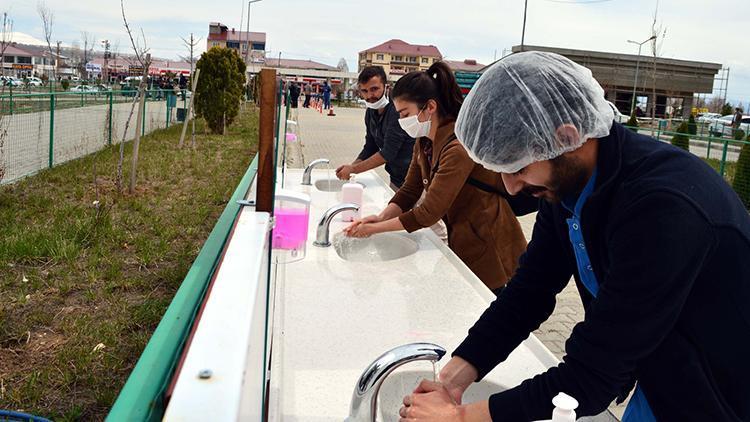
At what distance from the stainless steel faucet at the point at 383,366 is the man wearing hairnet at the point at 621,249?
0.08 meters

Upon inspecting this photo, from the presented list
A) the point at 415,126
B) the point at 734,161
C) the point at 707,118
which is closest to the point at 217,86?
the point at 734,161

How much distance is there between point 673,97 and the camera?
43344 mm

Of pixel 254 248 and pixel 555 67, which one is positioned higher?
pixel 555 67

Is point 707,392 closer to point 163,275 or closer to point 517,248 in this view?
point 517,248

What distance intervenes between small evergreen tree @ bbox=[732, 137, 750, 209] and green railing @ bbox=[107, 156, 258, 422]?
11.2 m

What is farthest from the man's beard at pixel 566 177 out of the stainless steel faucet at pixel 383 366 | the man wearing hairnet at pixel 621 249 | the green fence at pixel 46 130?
the green fence at pixel 46 130

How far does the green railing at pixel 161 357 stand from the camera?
0.73 m

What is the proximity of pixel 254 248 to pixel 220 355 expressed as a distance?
0.56 metres

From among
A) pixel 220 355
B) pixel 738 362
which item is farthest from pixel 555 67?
pixel 220 355

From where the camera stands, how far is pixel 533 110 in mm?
1249

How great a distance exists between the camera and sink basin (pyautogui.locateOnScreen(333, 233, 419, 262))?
323 cm

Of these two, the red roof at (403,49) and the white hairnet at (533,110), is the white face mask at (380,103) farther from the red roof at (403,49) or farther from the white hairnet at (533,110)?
the red roof at (403,49)

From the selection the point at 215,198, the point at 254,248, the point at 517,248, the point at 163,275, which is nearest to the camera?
the point at 254,248

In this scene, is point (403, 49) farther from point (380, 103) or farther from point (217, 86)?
point (380, 103)
